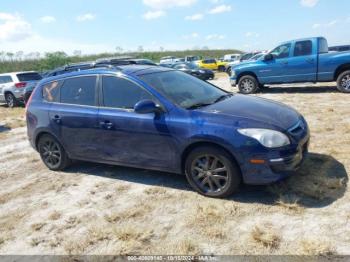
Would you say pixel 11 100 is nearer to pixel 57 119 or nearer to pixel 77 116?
pixel 57 119

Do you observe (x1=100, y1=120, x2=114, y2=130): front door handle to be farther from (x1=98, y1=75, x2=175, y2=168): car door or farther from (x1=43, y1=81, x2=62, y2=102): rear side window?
(x1=43, y1=81, x2=62, y2=102): rear side window

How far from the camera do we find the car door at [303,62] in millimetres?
12273

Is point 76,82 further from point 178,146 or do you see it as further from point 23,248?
point 23,248

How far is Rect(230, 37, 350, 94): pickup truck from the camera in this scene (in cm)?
1186

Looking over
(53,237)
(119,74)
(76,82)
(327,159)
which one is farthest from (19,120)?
(327,159)

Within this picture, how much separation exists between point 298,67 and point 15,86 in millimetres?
12116

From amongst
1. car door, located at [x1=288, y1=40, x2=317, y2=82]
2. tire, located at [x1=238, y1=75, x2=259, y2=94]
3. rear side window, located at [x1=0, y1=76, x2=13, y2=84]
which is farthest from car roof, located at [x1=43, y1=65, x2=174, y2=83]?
rear side window, located at [x1=0, y1=76, x2=13, y2=84]

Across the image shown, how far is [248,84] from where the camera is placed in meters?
13.8

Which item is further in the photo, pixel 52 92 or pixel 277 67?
pixel 277 67

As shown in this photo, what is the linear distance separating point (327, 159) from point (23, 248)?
13.7 feet

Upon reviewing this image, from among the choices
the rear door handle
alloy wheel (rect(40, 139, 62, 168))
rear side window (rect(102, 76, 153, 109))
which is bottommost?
alloy wheel (rect(40, 139, 62, 168))

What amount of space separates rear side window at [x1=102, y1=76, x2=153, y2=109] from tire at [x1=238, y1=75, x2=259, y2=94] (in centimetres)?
923

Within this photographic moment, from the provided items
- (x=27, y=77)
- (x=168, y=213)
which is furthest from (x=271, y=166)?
(x=27, y=77)

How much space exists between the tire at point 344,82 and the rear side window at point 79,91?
9.09 m
